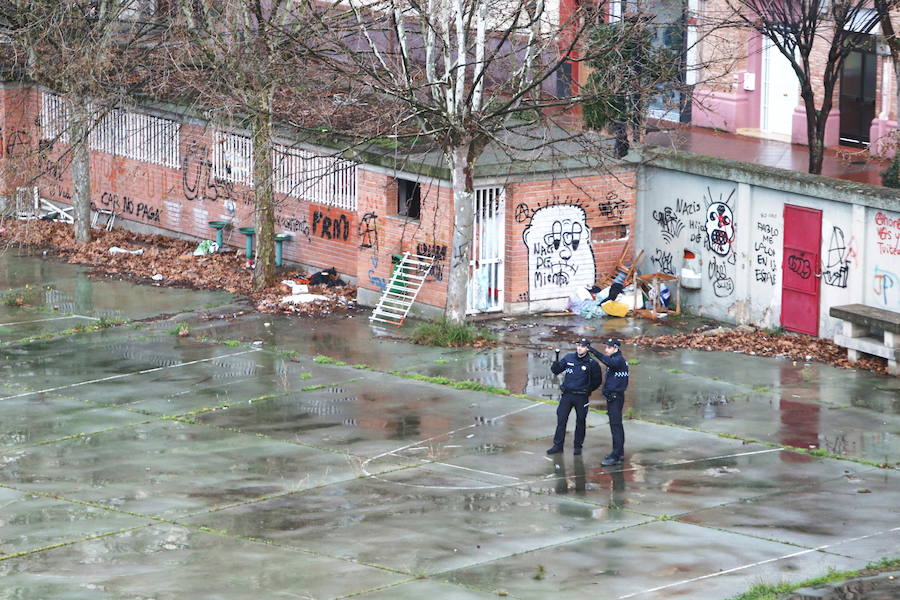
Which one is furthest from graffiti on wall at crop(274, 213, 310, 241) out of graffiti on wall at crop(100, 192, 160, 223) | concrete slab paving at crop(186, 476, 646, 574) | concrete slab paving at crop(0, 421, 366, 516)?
concrete slab paving at crop(186, 476, 646, 574)

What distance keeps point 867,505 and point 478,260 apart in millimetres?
10406

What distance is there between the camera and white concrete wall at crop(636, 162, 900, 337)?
21375 millimetres

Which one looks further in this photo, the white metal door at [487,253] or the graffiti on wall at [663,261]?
the graffiti on wall at [663,261]

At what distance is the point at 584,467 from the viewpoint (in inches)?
647

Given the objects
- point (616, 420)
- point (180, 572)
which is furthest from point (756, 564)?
point (180, 572)

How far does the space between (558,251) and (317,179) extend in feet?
16.2

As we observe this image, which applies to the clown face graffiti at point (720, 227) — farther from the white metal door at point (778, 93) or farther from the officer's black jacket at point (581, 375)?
the officer's black jacket at point (581, 375)

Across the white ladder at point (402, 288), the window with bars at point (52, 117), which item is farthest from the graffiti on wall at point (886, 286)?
the window with bars at point (52, 117)

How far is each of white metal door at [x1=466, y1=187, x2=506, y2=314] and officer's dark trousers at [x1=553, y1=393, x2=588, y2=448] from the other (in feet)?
24.9

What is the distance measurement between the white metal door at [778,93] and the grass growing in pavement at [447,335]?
10835mm

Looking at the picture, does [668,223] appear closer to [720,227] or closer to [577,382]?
Result: [720,227]

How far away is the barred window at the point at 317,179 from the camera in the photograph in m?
26.2

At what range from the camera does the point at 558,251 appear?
2467cm

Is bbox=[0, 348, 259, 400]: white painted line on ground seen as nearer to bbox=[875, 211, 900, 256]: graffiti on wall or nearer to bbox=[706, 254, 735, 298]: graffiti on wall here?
bbox=[706, 254, 735, 298]: graffiti on wall
